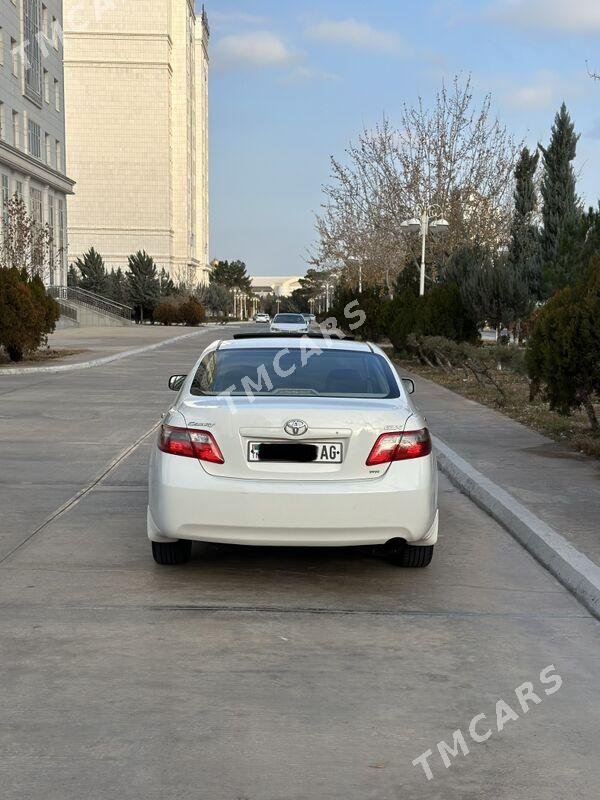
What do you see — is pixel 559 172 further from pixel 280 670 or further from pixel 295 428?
pixel 280 670

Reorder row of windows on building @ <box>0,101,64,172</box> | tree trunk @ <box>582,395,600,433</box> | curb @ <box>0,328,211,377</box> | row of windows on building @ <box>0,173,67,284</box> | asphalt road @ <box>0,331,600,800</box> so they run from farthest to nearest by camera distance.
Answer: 1. row of windows on building @ <box>0,101,64,172</box>
2. row of windows on building @ <box>0,173,67,284</box>
3. curb @ <box>0,328,211,377</box>
4. tree trunk @ <box>582,395,600,433</box>
5. asphalt road @ <box>0,331,600,800</box>

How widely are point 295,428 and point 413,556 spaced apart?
129 centimetres

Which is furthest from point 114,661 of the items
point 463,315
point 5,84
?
point 5,84

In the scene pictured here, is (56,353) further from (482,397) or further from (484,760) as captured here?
(484,760)

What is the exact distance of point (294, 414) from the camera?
602 cm

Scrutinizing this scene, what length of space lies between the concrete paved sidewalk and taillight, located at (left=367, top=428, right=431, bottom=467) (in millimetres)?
1390

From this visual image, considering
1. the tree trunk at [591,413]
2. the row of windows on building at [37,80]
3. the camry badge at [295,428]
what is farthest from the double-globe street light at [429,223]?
the row of windows on building at [37,80]

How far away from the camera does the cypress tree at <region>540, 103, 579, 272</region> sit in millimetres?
35969

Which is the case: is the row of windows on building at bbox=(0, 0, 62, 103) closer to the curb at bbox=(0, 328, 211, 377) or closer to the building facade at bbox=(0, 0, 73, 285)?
the building facade at bbox=(0, 0, 73, 285)

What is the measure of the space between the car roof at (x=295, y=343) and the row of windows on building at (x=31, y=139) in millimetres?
50042

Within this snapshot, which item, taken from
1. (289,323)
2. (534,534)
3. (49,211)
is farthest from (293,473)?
(49,211)

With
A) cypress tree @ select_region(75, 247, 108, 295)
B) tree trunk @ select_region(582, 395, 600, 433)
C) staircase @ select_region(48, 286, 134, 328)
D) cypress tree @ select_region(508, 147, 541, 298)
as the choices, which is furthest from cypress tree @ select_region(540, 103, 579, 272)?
cypress tree @ select_region(75, 247, 108, 295)

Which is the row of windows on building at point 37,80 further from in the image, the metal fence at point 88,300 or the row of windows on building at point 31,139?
the metal fence at point 88,300

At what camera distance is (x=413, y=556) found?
21.7 ft
